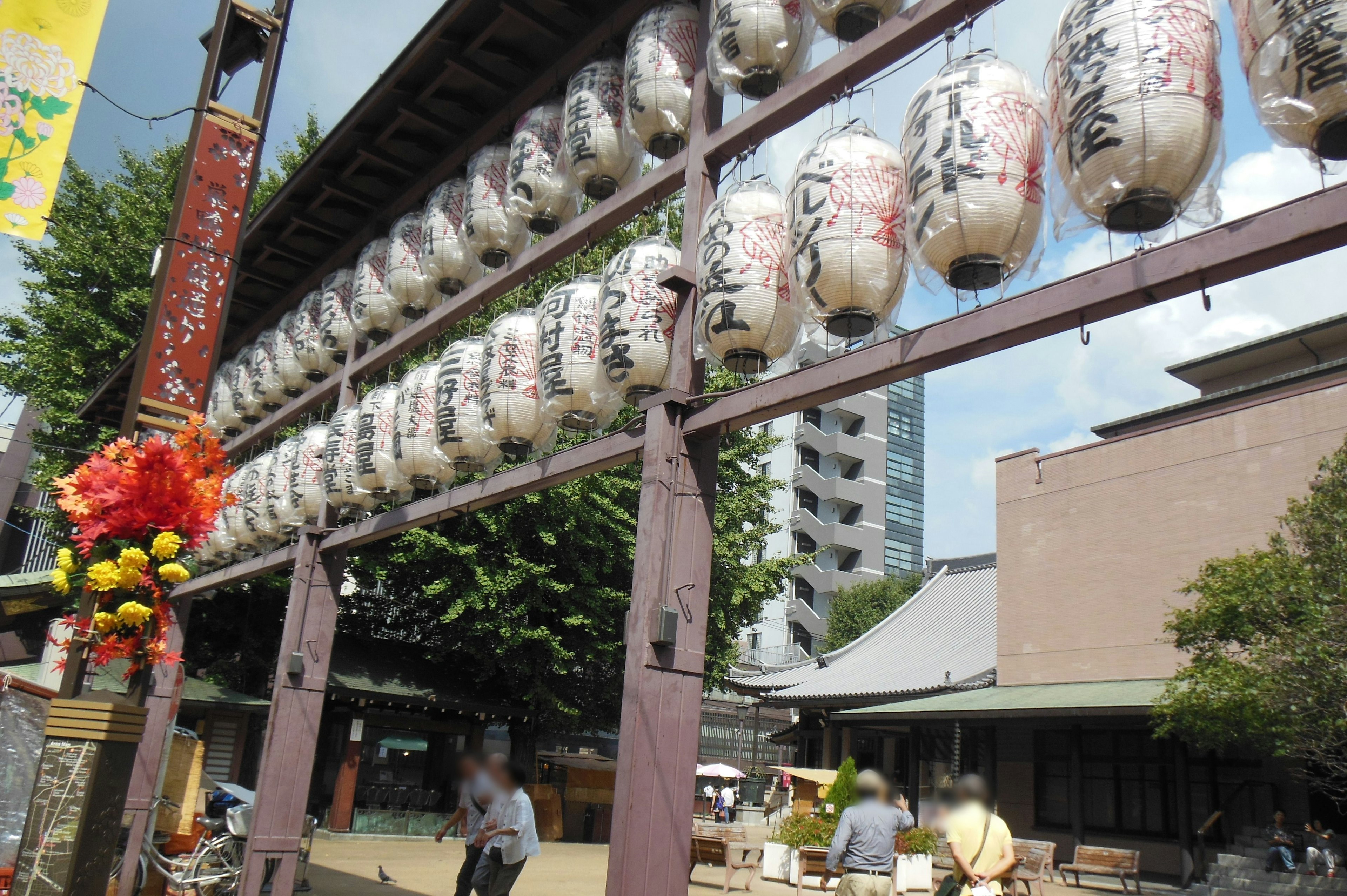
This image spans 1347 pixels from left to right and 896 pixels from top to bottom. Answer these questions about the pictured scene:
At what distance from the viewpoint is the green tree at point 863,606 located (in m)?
45.8

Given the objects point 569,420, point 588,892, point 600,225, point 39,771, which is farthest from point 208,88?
point 588,892

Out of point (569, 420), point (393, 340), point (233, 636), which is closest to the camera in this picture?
point (569, 420)

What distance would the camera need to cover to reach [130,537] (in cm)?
555

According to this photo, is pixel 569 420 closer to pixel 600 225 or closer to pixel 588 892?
pixel 600 225

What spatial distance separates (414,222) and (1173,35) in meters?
7.45

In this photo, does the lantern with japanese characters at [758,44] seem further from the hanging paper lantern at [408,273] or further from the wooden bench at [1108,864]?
the wooden bench at [1108,864]

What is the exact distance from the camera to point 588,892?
13172mm

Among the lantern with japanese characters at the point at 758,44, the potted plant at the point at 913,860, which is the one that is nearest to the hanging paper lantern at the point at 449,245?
the lantern with japanese characters at the point at 758,44

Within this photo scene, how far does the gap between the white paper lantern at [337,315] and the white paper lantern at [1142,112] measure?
27.3ft

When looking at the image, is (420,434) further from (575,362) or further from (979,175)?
(979,175)

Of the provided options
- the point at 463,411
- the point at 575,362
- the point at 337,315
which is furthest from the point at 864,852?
the point at 337,315

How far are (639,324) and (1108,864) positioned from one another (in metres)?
15.0

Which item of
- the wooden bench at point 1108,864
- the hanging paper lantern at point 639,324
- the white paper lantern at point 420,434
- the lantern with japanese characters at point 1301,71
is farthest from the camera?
the wooden bench at point 1108,864

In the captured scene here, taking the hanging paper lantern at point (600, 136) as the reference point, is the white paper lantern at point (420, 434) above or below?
below
